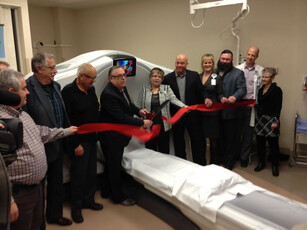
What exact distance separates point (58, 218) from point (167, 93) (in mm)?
1676

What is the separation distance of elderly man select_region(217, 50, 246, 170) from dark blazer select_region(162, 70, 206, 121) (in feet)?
1.00

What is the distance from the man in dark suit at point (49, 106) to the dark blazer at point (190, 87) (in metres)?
1.40

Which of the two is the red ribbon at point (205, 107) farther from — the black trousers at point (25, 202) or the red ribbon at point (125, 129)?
the black trousers at point (25, 202)

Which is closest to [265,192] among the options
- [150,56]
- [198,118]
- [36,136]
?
[198,118]

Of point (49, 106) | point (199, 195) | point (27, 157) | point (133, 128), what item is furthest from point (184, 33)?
point (27, 157)

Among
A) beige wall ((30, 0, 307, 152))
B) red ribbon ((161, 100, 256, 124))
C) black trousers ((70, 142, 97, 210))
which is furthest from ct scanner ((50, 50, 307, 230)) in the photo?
beige wall ((30, 0, 307, 152))

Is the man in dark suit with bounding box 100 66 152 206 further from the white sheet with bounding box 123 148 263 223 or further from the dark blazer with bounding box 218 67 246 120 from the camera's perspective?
the dark blazer with bounding box 218 67 246 120

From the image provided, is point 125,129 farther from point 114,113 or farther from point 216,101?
point 216,101

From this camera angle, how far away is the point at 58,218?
2.54m

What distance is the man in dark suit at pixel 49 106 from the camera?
2109 mm

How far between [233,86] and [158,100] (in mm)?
970

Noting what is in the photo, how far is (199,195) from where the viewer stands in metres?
2.06

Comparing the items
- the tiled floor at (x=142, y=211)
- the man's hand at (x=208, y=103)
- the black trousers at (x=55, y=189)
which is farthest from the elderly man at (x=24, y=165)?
the man's hand at (x=208, y=103)

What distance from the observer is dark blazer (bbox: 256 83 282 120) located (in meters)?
3.42
